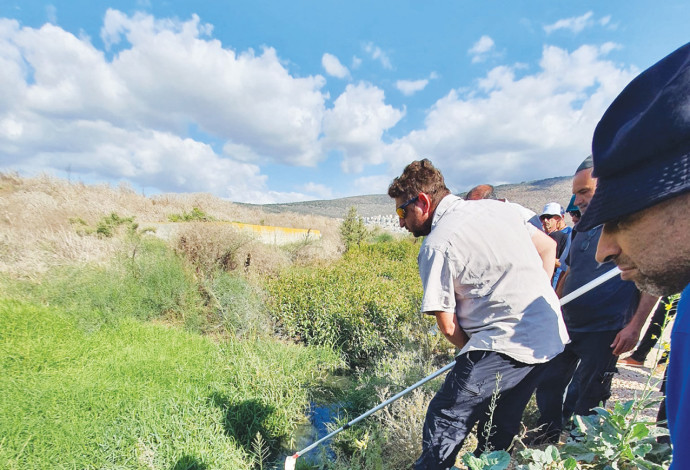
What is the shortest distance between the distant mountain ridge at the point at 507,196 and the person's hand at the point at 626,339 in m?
22.4

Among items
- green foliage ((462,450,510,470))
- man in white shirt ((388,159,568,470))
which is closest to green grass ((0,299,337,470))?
man in white shirt ((388,159,568,470))

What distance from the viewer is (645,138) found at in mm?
547

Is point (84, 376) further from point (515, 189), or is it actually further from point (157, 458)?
point (515, 189)

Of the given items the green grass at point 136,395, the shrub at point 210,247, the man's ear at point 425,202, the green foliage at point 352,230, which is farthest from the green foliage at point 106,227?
the man's ear at point 425,202

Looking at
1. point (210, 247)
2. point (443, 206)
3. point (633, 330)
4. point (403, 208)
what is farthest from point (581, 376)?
point (210, 247)

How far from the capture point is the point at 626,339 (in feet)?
7.23

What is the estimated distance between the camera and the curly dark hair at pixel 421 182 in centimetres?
198

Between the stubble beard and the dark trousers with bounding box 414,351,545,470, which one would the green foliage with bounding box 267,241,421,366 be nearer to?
the dark trousers with bounding box 414,351,545,470

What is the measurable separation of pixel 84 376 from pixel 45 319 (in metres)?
1.78

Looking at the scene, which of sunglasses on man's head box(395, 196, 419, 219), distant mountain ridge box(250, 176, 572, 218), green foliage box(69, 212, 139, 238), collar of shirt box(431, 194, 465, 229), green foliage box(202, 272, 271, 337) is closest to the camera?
collar of shirt box(431, 194, 465, 229)

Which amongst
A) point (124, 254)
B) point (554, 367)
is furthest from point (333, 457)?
point (124, 254)

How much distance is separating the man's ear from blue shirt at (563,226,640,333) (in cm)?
128

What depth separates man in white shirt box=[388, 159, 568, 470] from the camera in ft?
5.53

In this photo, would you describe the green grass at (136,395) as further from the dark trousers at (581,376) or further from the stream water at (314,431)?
the dark trousers at (581,376)
